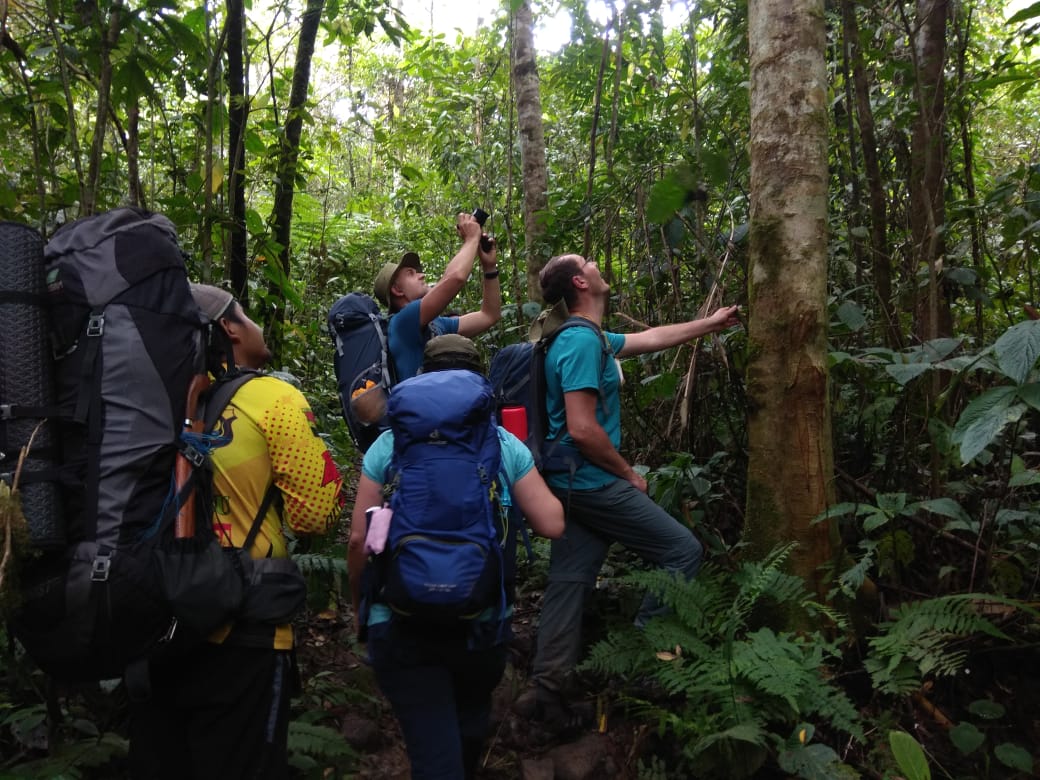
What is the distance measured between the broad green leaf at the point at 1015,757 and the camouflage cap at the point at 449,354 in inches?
101

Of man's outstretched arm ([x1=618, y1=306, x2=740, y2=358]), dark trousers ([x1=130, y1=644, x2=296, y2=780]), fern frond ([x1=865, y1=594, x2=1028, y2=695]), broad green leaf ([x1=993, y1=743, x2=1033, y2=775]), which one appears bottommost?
broad green leaf ([x1=993, y1=743, x2=1033, y2=775])

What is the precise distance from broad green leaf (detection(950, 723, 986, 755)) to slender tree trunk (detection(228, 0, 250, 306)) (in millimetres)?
4388

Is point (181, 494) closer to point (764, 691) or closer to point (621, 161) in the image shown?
point (764, 691)

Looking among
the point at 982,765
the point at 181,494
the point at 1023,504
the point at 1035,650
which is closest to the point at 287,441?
the point at 181,494

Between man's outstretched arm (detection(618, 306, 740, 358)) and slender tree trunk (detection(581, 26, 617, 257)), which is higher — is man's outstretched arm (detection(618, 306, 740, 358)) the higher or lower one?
the lower one

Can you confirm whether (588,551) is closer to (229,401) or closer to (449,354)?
(449,354)

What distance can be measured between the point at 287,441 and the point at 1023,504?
3628 mm

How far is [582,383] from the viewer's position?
11.5 feet

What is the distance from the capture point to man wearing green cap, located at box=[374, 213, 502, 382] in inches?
150

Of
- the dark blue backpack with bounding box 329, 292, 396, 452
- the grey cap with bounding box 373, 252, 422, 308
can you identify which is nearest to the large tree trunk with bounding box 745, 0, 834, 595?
the dark blue backpack with bounding box 329, 292, 396, 452

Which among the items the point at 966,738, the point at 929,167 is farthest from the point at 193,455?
the point at 929,167

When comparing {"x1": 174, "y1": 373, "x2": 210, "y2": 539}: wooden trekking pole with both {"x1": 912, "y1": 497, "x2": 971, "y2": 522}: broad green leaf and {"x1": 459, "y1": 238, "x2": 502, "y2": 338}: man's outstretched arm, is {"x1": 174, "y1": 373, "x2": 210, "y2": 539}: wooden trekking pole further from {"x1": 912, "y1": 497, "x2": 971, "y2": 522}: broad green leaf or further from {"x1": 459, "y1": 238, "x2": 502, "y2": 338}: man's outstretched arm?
{"x1": 912, "y1": 497, "x2": 971, "y2": 522}: broad green leaf

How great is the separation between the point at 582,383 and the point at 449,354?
109 cm

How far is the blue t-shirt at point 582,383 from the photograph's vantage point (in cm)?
352
